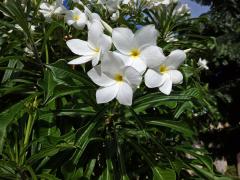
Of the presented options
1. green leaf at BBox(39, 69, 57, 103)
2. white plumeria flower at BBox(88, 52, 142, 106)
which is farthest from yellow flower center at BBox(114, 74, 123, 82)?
green leaf at BBox(39, 69, 57, 103)

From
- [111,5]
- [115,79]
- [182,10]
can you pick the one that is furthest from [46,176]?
[182,10]

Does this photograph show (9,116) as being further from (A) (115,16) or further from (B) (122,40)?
(A) (115,16)

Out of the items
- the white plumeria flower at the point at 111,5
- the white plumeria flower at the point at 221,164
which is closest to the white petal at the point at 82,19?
the white plumeria flower at the point at 111,5

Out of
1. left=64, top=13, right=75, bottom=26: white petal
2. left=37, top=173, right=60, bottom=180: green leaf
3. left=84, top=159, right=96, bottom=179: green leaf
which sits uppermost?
left=64, top=13, right=75, bottom=26: white petal

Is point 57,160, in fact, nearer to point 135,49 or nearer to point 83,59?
point 83,59

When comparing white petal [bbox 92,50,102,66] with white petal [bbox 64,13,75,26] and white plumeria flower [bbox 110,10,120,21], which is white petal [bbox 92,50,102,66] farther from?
white plumeria flower [bbox 110,10,120,21]

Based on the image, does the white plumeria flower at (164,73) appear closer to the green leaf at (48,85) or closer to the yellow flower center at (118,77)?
the yellow flower center at (118,77)

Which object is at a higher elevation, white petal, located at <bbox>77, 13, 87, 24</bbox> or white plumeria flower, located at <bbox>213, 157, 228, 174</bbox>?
white petal, located at <bbox>77, 13, 87, 24</bbox>
